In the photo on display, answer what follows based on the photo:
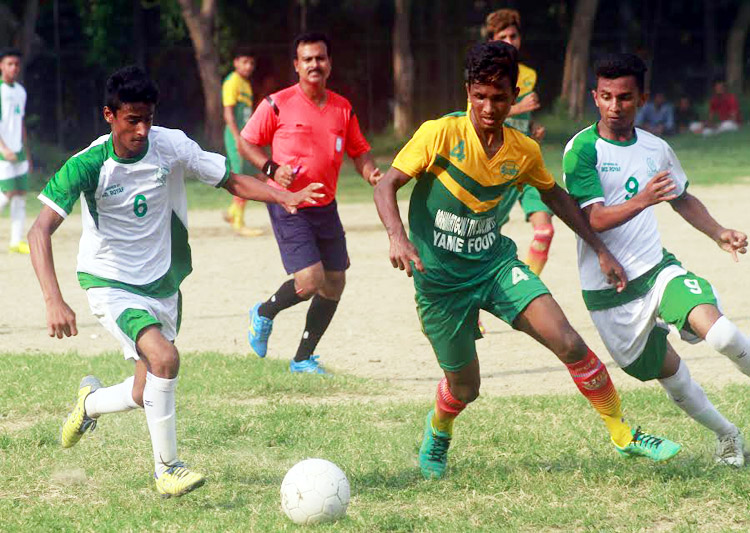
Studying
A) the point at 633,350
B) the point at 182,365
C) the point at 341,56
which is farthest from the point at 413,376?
the point at 341,56

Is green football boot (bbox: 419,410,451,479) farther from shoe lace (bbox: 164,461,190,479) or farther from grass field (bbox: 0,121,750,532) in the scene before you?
shoe lace (bbox: 164,461,190,479)

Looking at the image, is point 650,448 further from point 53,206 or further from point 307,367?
point 307,367

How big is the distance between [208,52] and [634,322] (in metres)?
19.5

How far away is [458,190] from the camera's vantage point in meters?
5.38

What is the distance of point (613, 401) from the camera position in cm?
543

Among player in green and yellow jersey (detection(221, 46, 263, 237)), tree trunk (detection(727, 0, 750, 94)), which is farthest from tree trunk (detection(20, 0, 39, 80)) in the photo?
tree trunk (detection(727, 0, 750, 94))

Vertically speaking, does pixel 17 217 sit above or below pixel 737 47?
above

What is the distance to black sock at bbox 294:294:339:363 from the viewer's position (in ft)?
26.6

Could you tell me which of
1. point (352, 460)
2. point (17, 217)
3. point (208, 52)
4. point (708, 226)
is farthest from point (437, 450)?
point (208, 52)

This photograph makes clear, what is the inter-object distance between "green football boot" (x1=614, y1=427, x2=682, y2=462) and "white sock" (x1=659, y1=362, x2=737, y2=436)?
1.00 feet

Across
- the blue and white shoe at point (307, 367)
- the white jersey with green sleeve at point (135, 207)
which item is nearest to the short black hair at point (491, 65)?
the white jersey with green sleeve at point (135, 207)

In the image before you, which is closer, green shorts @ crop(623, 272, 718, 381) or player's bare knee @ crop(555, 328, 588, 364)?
player's bare knee @ crop(555, 328, 588, 364)

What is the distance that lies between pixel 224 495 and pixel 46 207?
4.83ft

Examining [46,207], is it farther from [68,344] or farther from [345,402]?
[68,344]
